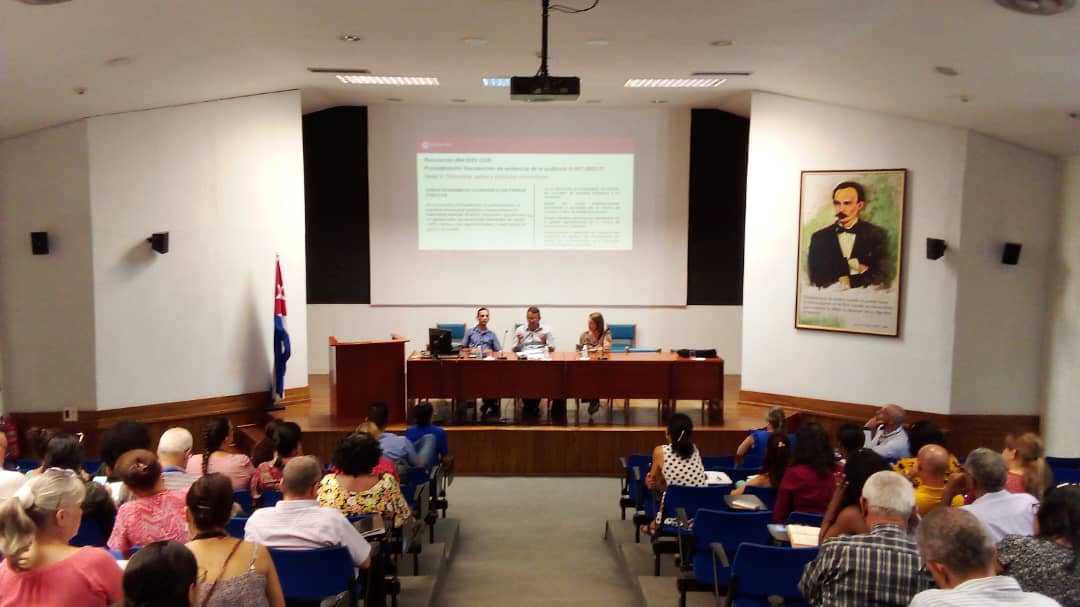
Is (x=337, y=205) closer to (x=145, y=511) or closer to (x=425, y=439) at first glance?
(x=425, y=439)

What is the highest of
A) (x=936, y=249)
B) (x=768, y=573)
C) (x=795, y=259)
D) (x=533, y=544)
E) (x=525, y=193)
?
(x=525, y=193)

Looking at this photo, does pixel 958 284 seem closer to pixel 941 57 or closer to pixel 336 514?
pixel 941 57

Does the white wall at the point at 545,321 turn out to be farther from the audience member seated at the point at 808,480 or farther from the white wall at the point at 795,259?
the audience member seated at the point at 808,480

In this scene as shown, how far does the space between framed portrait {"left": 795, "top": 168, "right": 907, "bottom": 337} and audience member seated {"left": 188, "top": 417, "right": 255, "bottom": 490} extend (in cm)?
630

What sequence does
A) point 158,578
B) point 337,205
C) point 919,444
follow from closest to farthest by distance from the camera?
point 158,578
point 919,444
point 337,205

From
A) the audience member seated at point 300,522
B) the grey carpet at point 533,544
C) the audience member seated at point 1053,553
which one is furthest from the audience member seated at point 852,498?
the grey carpet at point 533,544

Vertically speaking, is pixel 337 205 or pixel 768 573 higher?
pixel 337 205

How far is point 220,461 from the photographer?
Answer: 15.1ft

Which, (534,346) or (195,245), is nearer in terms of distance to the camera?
(195,245)

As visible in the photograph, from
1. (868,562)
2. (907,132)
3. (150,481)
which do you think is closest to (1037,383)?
(907,132)

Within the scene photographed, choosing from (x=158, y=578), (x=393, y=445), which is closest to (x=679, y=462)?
(x=393, y=445)

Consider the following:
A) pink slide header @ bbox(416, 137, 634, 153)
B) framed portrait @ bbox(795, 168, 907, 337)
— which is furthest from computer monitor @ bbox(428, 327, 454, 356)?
framed portrait @ bbox(795, 168, 907, 337)

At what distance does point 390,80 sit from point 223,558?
7453 mm

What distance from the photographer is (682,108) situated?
11078mm
